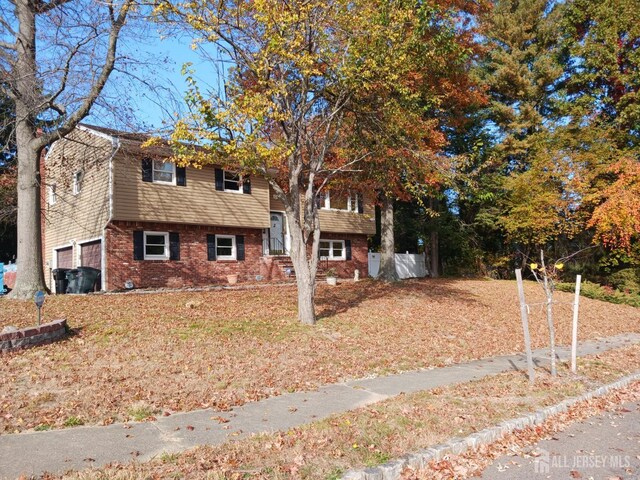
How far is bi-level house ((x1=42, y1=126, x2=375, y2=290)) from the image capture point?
→ 18838 millimetres

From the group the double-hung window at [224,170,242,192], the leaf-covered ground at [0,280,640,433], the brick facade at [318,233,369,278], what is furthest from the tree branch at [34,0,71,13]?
the brick facade at [318,233,369,278]

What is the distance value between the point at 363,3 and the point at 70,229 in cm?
1677

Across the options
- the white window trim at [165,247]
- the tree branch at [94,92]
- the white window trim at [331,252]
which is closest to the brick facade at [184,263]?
the white window trim at [165,247]

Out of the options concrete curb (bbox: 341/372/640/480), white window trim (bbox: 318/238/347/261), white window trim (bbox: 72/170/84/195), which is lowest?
concrete curb (bbox: 341/372/640/480)

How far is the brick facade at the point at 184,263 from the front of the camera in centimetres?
1891

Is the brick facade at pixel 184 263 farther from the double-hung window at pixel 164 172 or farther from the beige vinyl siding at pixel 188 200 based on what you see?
the double-hung window at pixel 164 172

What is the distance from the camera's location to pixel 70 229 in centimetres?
2195

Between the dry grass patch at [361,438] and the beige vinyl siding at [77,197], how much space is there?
14.1 meters

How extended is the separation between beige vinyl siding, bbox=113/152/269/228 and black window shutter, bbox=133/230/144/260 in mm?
710

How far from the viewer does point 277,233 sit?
84.1 feet

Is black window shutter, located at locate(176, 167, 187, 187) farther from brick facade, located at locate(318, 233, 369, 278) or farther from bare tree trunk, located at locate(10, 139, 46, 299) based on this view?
brick facade, located at locate(318, 233, 369, 278)

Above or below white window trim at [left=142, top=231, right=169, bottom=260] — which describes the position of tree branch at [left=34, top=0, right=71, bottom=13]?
above

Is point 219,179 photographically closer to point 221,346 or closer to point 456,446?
point 221,346

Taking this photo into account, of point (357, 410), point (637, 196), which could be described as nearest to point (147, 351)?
point (357, 410)
